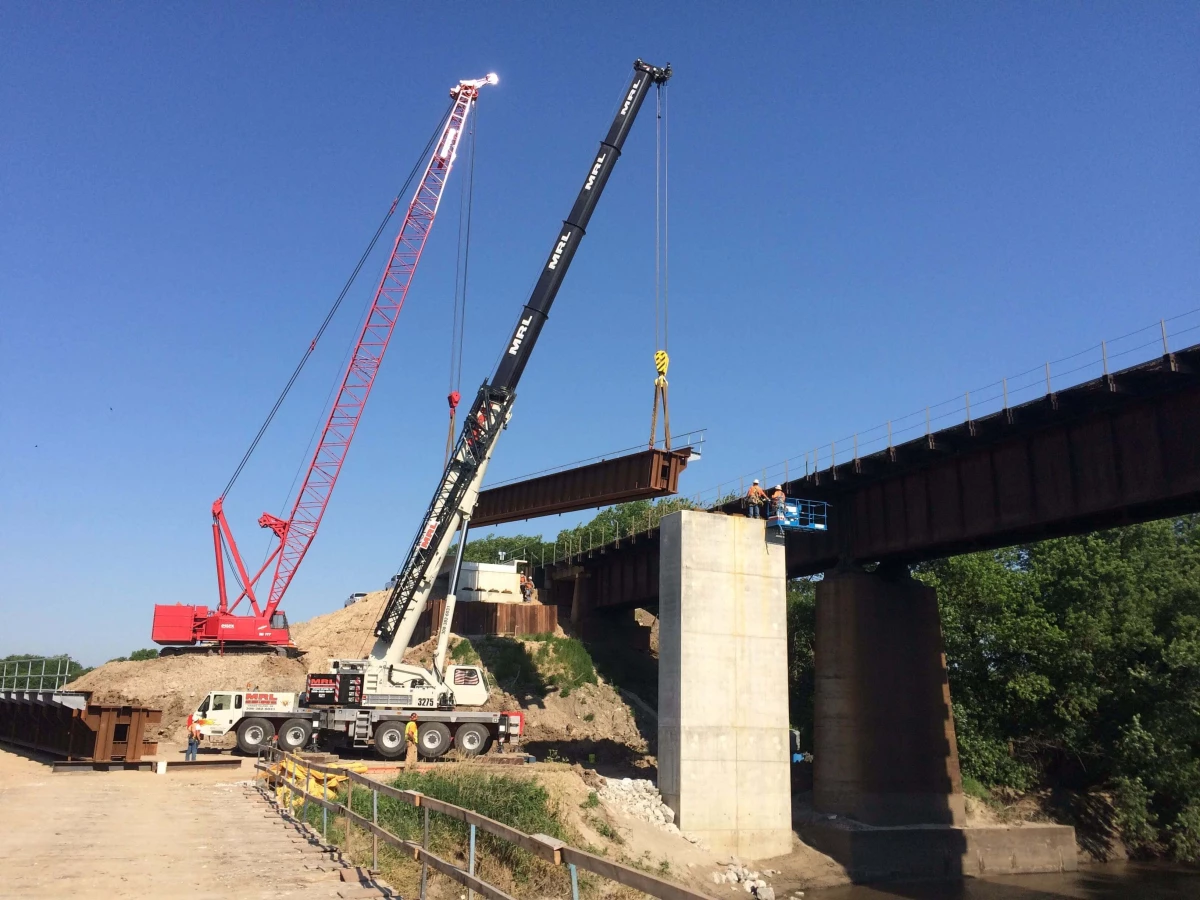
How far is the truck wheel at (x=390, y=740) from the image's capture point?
34.2 meters

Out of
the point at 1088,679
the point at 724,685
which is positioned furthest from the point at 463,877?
the point at 1088,679

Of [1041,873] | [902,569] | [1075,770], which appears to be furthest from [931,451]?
[1075,770]

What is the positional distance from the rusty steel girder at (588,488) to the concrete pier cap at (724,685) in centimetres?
333

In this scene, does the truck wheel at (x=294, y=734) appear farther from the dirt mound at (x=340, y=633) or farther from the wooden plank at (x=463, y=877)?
the wooden plank at (x=463, y=877)

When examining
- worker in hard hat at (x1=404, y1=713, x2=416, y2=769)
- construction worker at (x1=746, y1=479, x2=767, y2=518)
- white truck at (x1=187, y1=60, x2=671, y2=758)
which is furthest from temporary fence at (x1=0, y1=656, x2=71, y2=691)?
construction worker at (x1=746, y1=479, x2=767, y2=518)

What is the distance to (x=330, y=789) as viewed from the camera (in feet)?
69.6

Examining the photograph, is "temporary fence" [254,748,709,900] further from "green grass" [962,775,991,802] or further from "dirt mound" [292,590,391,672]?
"dirt mound" [292,590,391,672]

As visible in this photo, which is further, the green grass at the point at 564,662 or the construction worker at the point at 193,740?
the green grass at the point at 564,662

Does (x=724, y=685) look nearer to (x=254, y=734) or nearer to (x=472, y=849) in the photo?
(x=254, y=734)

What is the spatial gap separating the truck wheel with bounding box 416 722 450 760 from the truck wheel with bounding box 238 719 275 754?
19.0ft

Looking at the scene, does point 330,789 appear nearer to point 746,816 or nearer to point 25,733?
point 746,816

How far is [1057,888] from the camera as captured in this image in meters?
29.8

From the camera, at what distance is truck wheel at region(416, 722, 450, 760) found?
113 ft

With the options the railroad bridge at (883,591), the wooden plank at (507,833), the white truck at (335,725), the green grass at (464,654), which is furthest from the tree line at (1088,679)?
the wooden plank at (507,833)
